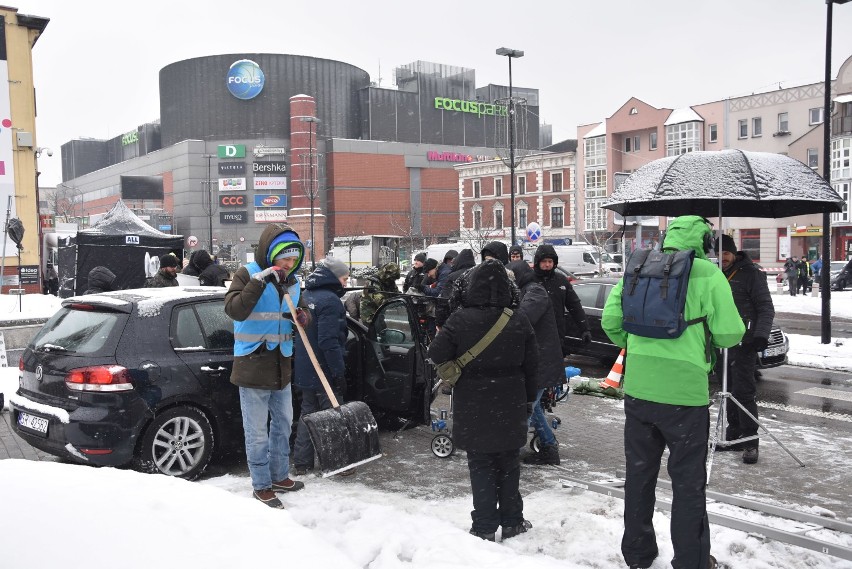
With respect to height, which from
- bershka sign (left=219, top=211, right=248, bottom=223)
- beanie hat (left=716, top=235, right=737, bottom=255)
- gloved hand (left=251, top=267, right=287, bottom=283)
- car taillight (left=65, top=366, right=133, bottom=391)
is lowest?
car taillight (left=65, top=366, right=133, bottom=391)

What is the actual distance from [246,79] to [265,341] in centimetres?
8744

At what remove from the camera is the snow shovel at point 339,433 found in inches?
217

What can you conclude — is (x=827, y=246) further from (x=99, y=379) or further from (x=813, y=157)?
(x=813, y=157)

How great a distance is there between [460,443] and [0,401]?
21.4 feet

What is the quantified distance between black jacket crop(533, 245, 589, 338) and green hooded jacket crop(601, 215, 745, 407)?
2.88 meters

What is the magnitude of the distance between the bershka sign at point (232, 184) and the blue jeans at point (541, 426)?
3320 inches

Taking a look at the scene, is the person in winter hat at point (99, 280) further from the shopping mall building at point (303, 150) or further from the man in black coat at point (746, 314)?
the shopping mall building at point (303, 150)

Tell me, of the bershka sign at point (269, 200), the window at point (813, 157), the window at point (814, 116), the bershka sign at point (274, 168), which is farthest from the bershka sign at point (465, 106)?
the window at point (813, 157)

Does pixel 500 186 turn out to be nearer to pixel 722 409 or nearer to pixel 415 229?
pixel 415 229

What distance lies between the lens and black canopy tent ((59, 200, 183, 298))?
62.7ft

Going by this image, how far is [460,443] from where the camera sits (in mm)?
4559

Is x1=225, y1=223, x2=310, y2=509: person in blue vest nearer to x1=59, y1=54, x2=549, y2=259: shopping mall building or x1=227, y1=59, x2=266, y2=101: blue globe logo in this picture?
x1=59, y1=54, x2=549, y2=259: shopping mall building

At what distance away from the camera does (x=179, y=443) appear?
589 centimetres

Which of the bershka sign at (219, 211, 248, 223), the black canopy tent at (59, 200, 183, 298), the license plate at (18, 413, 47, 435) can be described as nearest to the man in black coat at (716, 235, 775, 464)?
the license plate at (18, 413, 47, 435)
